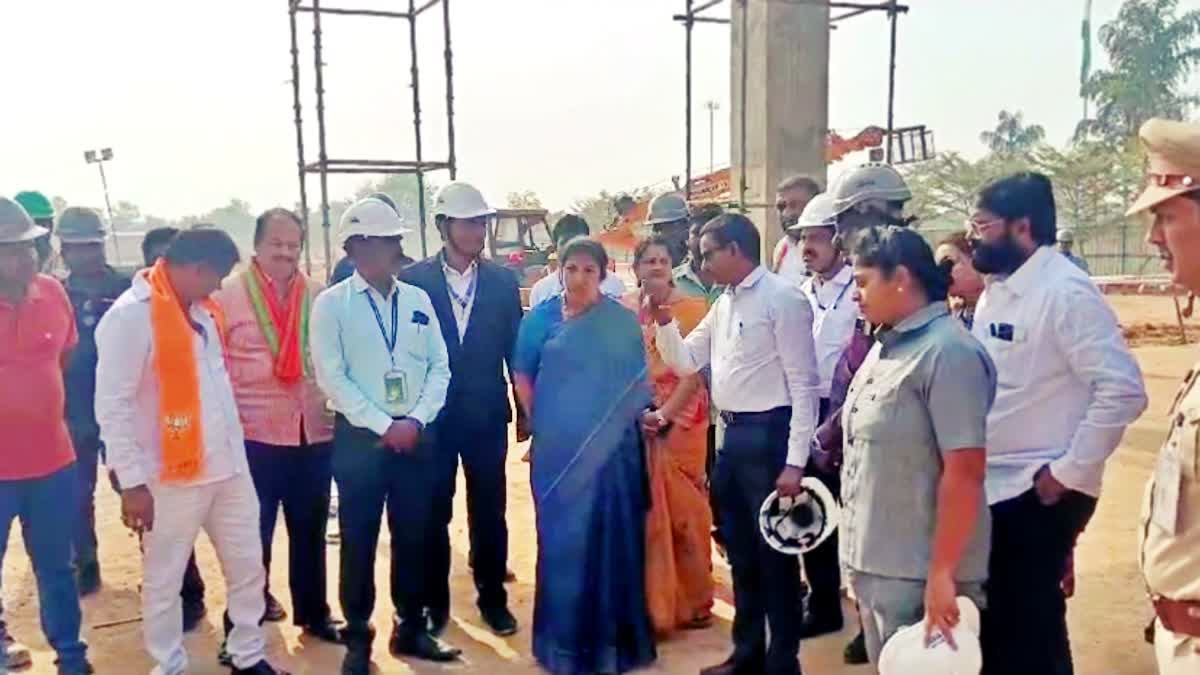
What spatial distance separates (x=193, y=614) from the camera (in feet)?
15.9

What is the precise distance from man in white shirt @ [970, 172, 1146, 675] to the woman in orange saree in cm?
159

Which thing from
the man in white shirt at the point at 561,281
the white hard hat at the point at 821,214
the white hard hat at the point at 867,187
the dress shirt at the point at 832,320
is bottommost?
the dress shirt at the point at 832,320

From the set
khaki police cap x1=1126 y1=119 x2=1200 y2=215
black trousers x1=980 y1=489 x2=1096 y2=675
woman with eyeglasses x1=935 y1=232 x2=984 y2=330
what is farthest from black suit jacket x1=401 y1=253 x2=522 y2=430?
khaki police cap x1=1126 y1=119 x2=1200 y2=215

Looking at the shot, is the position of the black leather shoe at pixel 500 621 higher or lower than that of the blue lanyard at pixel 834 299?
lower

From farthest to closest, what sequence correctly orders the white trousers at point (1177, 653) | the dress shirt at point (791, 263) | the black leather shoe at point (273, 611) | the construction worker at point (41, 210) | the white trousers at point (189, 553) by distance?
the construction worker at point (41, 210), the dress shirt at point (791, 263), the black leather shoe at point (273, 611), the white trousers at point (189, 553), the white trousers at point (1177, 653)

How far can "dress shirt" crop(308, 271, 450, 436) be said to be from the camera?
4.02 meters

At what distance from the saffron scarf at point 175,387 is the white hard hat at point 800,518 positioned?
6.87 ft

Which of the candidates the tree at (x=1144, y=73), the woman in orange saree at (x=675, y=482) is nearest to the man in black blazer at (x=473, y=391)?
the woman in orange saree at (x=675, y=482)

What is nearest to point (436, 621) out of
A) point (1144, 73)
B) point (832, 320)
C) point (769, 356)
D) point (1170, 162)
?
point (769, 356)

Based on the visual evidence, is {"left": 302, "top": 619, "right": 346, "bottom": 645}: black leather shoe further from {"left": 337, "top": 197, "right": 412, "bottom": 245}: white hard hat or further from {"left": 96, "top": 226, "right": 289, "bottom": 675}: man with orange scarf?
{"left": 337, "top": 197, "right": 412, "bottom": 245}: white hard hat

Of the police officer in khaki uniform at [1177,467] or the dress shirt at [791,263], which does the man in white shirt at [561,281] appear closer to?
the dress shirt at [791,263]

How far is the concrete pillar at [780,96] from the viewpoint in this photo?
325 inches

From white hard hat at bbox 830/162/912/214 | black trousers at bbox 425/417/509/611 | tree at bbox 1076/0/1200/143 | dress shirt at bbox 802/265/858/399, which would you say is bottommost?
black trousers at bbox 425/417/509/611

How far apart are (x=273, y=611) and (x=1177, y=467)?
4.09 m
